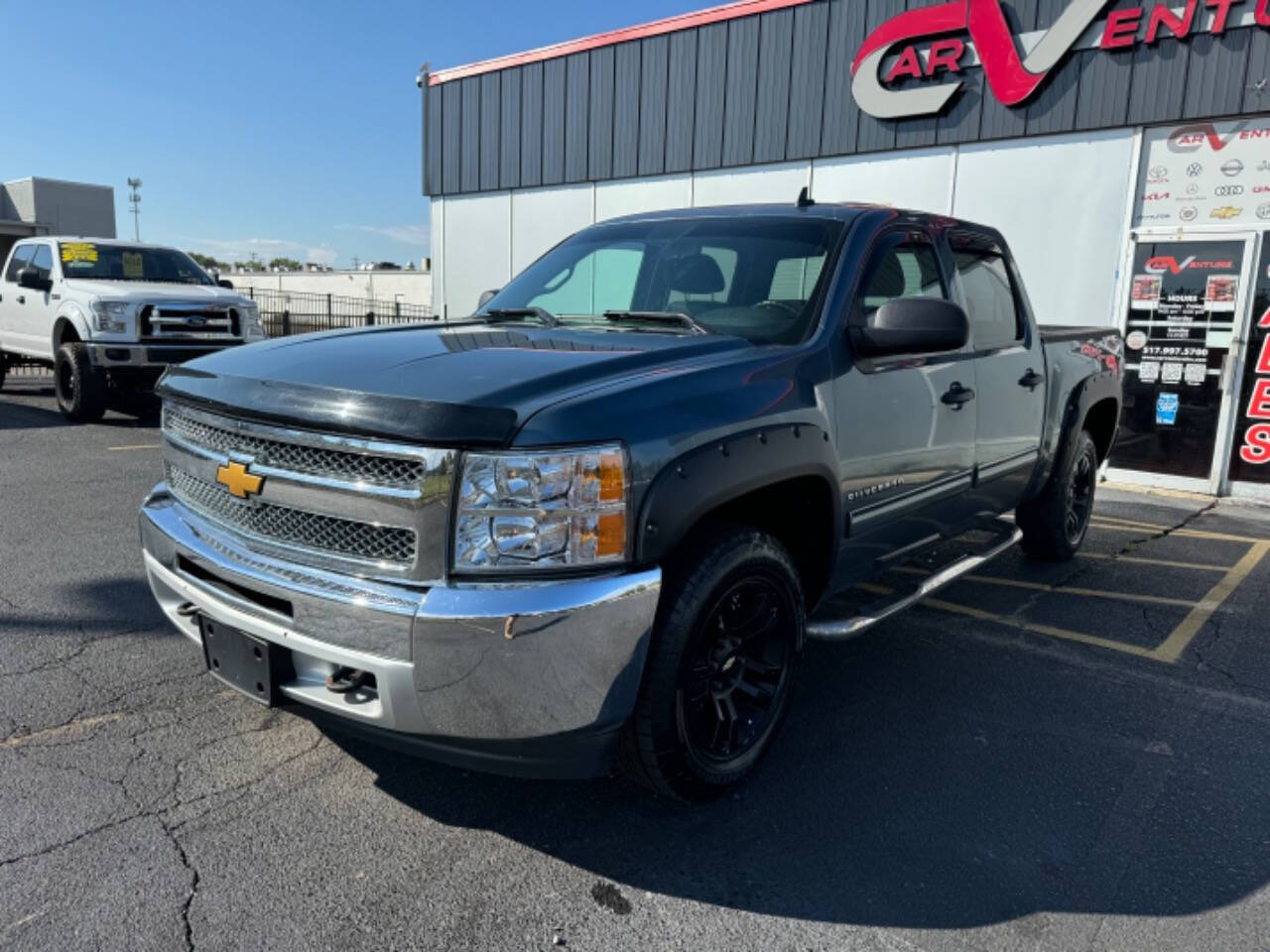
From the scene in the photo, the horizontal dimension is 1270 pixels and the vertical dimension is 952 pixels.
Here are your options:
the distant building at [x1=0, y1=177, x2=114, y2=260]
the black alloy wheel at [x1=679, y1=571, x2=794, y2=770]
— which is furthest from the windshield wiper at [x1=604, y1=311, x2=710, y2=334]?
the distant building at [x1=0, y1=177, x2=114, y2=260]

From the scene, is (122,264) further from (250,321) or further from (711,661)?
(711,661)

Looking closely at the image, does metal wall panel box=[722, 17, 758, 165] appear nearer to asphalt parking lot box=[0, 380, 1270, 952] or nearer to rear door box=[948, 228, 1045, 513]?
rear door box=[948, 228, 1045, 513]

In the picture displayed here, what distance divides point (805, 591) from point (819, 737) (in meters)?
0.54

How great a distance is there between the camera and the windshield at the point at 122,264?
35.8 ft

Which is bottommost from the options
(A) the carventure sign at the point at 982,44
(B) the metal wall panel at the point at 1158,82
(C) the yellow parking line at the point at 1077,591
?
(C) the yellow parking line at the point at 1077,591

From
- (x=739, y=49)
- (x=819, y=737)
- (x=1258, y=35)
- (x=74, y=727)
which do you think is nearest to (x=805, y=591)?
(x=819, y=737)

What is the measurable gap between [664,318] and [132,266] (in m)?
10.1

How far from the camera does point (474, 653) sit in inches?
86.7

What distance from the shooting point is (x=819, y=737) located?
3404 millimetres

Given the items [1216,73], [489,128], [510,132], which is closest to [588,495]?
[1216,73]

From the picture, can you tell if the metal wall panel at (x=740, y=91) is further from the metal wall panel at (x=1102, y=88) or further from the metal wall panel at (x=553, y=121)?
the metal wall panel at (x=1102, y=88)

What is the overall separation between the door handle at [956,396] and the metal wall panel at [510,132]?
11.2 meters

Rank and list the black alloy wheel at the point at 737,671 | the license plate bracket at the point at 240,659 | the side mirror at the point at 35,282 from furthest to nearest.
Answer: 1. the side mirror at the point at 35,282
2. the black alloy wheel at the point at 737,671
3. the license plate bracket at the point at 240,659

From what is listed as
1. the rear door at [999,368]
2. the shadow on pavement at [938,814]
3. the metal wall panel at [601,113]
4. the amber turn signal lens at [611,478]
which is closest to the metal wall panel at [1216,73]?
the rear door at [999,368]
